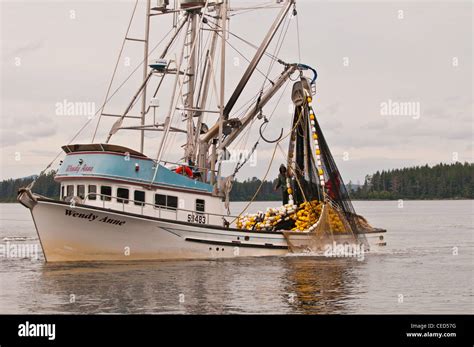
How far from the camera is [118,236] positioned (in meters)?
28.5

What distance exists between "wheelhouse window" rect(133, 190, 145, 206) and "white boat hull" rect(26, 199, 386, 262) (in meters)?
0.85

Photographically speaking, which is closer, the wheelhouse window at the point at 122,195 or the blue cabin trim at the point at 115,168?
the blue cabin trim at the point at 115,168

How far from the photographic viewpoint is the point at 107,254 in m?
28.5

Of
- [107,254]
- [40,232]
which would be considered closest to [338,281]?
[107,254]

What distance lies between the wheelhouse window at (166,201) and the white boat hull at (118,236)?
0.89m

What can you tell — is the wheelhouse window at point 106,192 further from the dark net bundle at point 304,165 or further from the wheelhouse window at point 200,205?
the dark net bundle at point 304,165

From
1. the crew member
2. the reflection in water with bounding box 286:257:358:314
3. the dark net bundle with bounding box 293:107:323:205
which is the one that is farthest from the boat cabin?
the crew member

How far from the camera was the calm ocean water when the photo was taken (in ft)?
72.2

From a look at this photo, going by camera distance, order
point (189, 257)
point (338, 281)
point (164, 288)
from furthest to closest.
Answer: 1. point (189, 257)
2. point (338, 281)
3. point (164, 288)

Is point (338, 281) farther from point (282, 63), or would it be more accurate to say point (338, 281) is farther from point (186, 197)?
point (282, 63)

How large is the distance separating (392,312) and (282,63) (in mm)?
15694

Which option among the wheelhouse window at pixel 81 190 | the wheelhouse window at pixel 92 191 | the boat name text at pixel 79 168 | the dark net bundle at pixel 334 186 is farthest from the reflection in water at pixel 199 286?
the boat name text at pixel 79 168

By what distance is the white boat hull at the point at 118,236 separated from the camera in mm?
27734
